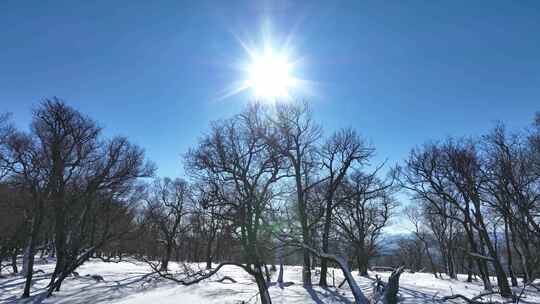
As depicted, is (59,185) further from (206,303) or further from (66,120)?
(206,303)

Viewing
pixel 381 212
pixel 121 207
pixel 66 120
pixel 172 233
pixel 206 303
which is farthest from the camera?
pixel 381 212

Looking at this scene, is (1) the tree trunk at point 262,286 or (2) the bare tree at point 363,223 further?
(2) the bare tree at point 363,223

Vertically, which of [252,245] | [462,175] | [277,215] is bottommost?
[252,245]

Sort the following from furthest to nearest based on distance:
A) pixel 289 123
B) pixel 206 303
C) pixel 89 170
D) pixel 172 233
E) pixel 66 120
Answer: pixel 172 233, pixel 89 170, pixel 289 123, pixel 66 120, pixel 206 303

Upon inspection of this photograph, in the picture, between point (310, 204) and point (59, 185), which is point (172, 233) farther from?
point (310, 204)

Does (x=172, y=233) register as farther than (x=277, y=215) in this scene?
Yes

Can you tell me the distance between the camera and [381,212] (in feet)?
101

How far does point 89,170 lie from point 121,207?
816 centimetres

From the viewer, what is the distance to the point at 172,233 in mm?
28062

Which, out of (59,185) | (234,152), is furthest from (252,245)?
(59,185)

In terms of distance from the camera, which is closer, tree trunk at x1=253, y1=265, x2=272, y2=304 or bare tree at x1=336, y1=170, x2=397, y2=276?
tree trunk at x1=253, y1=265, x2=272, y2=304

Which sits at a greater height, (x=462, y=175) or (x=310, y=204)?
(x=462, y=175)

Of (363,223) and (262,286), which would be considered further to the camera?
(363,223)

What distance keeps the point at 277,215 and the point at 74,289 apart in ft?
44.6
